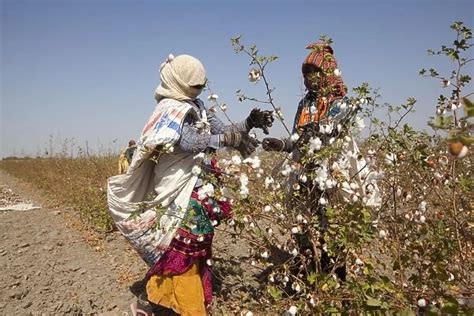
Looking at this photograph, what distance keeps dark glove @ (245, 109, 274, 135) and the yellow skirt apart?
847mm

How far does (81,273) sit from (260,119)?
2278mm

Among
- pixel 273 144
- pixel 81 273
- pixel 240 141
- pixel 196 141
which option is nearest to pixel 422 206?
pixel 273 144

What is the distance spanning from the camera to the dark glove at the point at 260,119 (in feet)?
7.01

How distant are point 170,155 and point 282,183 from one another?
0.63 meters

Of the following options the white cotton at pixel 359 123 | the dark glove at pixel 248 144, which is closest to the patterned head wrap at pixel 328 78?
the white cotton at pixel 359 123

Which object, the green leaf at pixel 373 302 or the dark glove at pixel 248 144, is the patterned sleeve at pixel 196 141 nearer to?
the dark glove at pixel 248 144

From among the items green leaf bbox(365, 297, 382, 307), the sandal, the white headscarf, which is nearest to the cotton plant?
green leaf bbox(365, 297, 382, 307)

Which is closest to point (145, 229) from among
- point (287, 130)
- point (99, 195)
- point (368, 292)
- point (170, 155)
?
point (170, 155)

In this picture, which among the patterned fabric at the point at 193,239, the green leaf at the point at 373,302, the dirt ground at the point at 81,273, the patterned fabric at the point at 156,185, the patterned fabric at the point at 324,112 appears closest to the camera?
the green leaf at the point at 373,302

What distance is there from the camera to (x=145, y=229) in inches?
92.8

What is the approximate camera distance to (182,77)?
2.21m

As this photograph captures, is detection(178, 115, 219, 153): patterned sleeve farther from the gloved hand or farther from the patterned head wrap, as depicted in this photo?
the patterned head wrap

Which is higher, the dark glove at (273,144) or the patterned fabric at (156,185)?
the dark glove at (273,144)

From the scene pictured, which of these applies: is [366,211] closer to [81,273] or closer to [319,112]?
[319,112]
